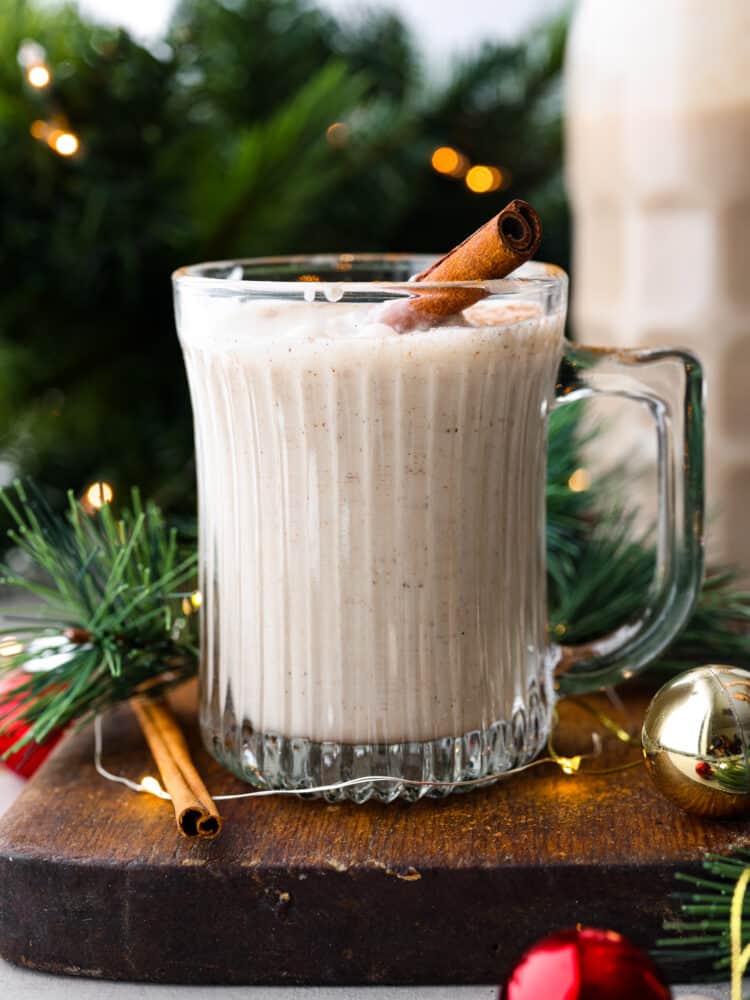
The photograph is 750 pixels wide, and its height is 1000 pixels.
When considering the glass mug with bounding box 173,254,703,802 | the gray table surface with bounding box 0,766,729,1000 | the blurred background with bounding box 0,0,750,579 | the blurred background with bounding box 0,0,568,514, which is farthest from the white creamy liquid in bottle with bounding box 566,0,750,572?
the gray table surface with bounding box 0,766,729,1000

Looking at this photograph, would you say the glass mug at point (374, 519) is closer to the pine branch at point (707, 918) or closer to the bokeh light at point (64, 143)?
the pine branch at point (707, 918)

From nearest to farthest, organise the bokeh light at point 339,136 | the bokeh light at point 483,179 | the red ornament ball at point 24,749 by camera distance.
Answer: the red ornament ball at point 24,749, the bokeh light at point 339,136, the bokeh light at point 483,179

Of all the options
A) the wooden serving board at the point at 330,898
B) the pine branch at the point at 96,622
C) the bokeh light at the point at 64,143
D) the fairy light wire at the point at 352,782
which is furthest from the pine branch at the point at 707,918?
Result: the bokeh light at the point at 64,143

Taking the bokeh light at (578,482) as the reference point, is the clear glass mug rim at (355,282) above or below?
above

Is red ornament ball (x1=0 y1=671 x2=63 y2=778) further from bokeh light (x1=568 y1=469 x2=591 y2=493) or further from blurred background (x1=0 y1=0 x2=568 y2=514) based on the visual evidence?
bokeh light (x1=568 y1=469 x2=591 y2=493)

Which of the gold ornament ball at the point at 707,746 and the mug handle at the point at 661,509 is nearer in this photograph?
the gold ornament ball at the point at 707,746

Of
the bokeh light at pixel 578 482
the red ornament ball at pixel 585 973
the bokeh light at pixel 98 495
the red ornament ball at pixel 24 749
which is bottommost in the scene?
the red ornament ball at pixel 24 749

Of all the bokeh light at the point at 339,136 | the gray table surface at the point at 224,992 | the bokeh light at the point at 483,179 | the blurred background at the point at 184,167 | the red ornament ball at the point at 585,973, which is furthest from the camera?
the bokeh light at the point at 483,179
